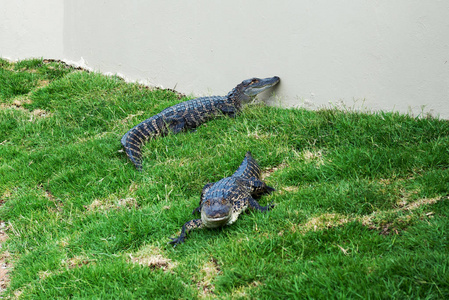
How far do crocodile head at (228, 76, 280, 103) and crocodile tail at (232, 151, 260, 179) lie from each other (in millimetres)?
2041

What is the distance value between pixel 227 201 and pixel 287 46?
12.0 feet

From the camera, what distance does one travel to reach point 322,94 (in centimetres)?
694

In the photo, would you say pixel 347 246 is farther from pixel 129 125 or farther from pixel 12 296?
pixel 129 125

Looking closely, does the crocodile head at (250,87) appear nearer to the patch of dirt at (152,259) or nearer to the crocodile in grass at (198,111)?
the crocodile in grass at (198,111)

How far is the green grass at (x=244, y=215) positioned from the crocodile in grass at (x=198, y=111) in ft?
1.09

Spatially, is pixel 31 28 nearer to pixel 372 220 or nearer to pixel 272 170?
pixel 272 170

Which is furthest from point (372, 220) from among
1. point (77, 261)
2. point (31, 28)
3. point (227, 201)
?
point (31, 28)

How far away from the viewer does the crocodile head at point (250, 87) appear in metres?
7.54

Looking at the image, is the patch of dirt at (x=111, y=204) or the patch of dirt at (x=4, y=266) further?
the patch of dirt at (x=111, y=204)

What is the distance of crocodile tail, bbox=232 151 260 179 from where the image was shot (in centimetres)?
537

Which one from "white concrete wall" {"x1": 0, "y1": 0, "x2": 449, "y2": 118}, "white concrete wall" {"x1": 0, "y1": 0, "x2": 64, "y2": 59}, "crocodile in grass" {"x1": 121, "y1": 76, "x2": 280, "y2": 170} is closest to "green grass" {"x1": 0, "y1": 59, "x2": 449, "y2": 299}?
"crocodile in grass" {"x1": 121, "y1": 76, "x2": 280, "y2": 170}

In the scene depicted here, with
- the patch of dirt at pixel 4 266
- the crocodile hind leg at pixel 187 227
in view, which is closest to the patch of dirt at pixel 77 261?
the patch of dirt at pixel 4 266

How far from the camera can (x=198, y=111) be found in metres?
7.85

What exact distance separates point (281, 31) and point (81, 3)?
583 centimetres
